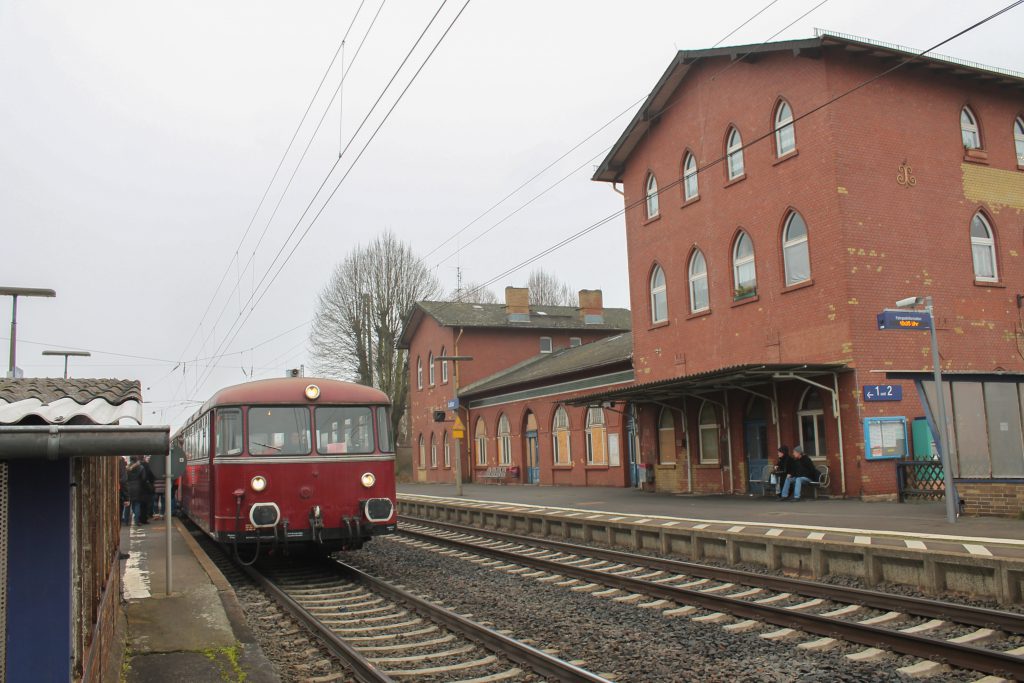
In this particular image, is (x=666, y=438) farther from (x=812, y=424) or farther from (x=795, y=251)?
(x=795, y=251)

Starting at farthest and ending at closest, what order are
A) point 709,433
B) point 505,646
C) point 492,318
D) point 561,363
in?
point 492,318 < point 561,363 < point 709,433 < point 505,646

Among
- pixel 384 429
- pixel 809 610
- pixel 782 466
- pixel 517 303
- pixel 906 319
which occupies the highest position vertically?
pixel 517 303

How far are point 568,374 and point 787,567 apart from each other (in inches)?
814

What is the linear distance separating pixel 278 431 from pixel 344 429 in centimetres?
93

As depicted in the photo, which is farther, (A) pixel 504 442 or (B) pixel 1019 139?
(A) pixel 504 442

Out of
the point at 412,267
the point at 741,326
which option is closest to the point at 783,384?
the point at 741,326

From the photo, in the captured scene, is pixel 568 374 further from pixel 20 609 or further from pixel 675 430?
pixel 20 609

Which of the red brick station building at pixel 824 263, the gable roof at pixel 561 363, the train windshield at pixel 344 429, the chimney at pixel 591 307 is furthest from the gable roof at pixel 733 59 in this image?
the chimney at pixel 591 307

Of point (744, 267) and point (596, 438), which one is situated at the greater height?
point (744, 267)

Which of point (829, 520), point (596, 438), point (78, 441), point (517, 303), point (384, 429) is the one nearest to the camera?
point (78, 441)

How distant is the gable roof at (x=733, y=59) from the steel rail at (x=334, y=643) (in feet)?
46.9

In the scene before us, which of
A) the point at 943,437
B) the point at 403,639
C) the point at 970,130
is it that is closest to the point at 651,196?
the point at 970,130

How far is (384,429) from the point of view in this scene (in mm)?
13227

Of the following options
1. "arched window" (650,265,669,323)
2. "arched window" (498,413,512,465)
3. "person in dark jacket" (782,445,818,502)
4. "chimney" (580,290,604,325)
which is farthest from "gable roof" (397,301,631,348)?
"person in dark jacket" (782,445,818,502)
